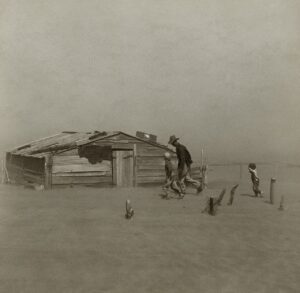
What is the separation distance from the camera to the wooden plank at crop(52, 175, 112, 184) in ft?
74.2

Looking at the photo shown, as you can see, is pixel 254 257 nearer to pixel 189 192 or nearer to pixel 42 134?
pixel 189 192

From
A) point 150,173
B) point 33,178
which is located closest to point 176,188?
point 150,173

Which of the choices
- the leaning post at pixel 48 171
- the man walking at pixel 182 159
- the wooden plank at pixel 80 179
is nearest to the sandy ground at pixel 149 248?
the man walking at pixel 182 159

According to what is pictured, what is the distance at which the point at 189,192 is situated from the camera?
2020cm

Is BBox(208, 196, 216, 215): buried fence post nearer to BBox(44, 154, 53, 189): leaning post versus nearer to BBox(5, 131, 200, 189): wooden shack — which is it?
BBox(5, 131, 200, 189): wooden shack

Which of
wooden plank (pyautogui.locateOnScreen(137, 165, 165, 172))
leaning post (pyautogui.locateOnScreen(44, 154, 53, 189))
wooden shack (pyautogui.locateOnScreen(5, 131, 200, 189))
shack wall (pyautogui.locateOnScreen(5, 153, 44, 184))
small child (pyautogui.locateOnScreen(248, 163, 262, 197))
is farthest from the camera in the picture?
wooden plank (pyautogui.locateOnScreen(137, 165, 165, 172))

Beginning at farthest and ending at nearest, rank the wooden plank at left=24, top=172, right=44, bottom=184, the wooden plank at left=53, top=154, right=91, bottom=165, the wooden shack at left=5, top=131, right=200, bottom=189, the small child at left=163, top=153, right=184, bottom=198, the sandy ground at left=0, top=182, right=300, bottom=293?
the wooden plank at left=24, top=172, right=44, bottom=184 → the wooden shack at left=5, top=131, right=200, bottom=189 → the wooden plank at left=53, top=154, right=91, bottom=165 → the small child at left=163, top=153, right=184, bottom=198 → the sandy ground at left=0, top=182, right=300, bottom=293

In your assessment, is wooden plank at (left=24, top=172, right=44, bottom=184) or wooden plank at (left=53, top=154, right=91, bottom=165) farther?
wooden plank at (left=24, top=172, right=44, bottom=184)

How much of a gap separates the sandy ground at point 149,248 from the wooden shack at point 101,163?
21.6 ft

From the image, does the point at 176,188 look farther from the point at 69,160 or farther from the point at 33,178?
the point at 33,178

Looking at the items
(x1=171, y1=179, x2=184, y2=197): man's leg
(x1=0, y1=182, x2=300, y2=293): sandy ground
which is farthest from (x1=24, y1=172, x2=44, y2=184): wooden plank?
(x1=171, y1=179, x2=184, y2=197): man's leg

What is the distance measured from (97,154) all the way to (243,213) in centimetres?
1099

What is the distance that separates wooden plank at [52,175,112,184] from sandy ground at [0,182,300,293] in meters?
6.45

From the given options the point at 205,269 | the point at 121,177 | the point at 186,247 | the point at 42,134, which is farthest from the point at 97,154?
the point at 42,134
